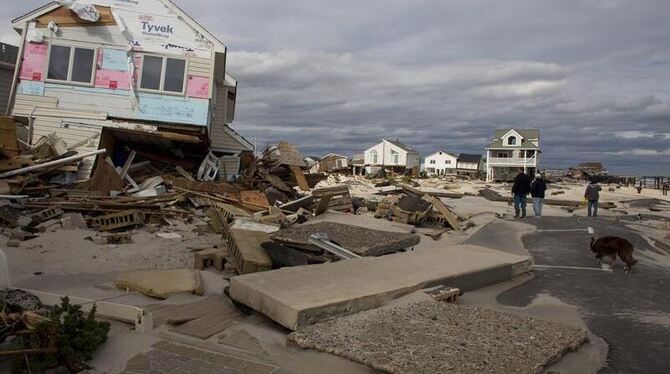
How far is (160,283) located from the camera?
6945 millimetres

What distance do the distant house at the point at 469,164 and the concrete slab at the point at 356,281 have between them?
96.0 m

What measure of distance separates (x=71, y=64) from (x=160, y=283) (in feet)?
39.8

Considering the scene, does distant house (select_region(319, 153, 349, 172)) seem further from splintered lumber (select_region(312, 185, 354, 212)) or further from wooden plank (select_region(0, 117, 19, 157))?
wooden plank (select_region(0, 117, 19, 157))

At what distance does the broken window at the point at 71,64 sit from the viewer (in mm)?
16266

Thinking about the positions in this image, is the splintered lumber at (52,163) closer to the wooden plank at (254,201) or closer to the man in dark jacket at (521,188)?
the wooden plank at (254,201)

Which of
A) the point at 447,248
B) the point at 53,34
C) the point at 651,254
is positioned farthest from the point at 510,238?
the point at 53,34

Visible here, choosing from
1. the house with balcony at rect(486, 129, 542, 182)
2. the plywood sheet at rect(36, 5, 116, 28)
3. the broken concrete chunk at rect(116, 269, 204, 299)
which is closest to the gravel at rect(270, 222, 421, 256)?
the broken concrete chunk at rect(116, 269, 204, 299)

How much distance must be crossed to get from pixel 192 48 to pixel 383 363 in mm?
14579

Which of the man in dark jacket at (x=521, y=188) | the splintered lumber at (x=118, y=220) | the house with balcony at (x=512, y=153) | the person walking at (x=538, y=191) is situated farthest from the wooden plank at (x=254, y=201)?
the house with balcony at (x=512, y=153)

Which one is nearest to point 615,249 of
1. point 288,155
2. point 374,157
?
point 288,155

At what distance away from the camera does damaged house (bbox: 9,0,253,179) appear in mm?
15773

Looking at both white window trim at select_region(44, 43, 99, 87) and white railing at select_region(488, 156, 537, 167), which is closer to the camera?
white window trim at select_region(44, 43, 99, 87)

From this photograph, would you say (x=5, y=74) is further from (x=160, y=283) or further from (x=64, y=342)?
(x=64, y=342)

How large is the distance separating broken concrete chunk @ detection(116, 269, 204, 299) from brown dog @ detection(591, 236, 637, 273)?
7637 mm
